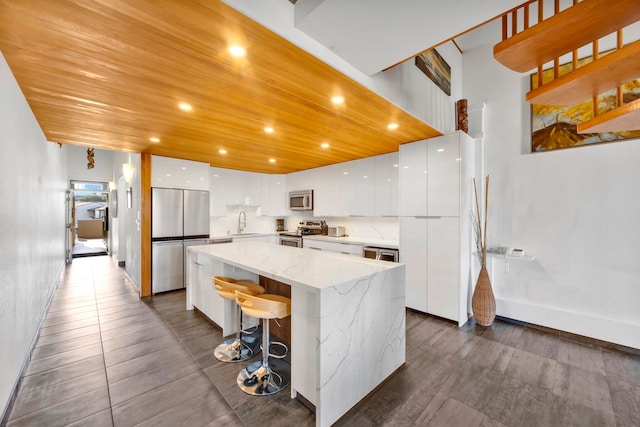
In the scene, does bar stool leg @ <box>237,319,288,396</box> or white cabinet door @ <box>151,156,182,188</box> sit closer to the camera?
bar stool leg @ <box>237,319,288,396</box>

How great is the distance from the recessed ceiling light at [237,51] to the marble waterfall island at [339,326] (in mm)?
1442

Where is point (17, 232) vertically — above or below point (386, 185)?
below

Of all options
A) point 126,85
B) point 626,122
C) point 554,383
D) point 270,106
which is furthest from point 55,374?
point 626,122

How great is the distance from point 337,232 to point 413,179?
6.68ft

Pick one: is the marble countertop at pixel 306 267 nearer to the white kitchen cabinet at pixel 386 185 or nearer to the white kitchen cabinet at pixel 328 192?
the white kitchen cabinet at pixel 386 185

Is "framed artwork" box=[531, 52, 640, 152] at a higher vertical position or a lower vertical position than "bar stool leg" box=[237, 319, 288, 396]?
higher

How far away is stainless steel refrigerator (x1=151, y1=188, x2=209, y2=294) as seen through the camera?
4.15 m

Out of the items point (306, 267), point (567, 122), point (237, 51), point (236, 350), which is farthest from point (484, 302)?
point (237, 51)

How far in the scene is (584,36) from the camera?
145cm

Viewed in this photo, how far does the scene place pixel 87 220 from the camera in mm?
12148

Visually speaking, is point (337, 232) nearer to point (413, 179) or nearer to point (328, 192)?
point (328, 192)

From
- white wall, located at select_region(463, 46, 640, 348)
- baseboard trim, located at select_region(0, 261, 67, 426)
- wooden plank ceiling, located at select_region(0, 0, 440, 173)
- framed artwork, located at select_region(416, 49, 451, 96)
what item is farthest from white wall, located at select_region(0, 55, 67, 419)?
white wall, located at select_region(463, 46, 640, 348)

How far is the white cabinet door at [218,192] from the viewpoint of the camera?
5262 millimetres

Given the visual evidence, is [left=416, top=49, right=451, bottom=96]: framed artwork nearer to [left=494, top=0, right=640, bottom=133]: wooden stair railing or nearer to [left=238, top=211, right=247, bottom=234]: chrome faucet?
[left=494, top=0, right=640, bottom=133]: wooden stair railing
